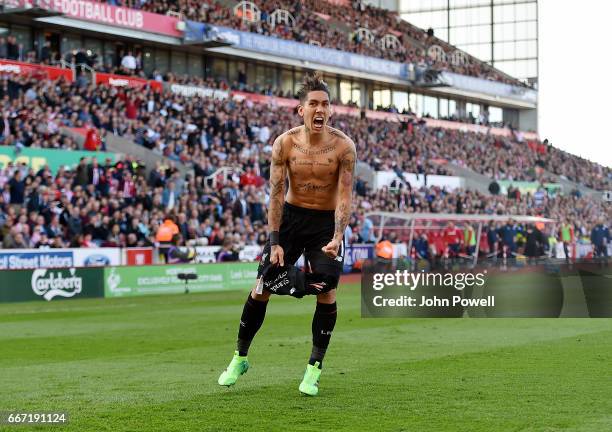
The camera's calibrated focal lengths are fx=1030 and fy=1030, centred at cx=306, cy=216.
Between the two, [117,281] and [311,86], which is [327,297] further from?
[117,281]

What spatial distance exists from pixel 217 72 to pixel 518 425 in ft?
152

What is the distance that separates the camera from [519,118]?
82125 millimetres

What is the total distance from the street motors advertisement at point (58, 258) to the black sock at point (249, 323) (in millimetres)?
15854

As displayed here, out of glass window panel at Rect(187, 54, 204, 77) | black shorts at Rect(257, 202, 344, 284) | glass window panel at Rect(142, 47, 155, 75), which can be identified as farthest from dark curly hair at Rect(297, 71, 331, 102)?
glass window panel at Rect(187, 54, 204, 77)

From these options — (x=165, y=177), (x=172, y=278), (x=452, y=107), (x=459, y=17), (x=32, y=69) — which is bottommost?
(x=172, y=278)

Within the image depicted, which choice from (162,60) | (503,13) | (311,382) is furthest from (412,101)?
(311,382)

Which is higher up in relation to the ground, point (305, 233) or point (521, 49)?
point (521, 49)

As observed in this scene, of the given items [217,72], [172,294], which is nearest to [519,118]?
[217,72]

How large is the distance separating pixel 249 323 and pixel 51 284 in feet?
51.4

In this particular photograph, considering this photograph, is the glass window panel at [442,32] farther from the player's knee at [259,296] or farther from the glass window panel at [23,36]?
the player's knee at [259,296]

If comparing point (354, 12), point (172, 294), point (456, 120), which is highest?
point (354, 12)

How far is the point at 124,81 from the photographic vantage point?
42438mm

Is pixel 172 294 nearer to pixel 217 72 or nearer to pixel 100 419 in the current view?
pixel 100 419

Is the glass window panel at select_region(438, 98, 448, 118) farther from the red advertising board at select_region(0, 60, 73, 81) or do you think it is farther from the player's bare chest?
the player's bare chest
